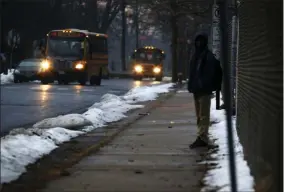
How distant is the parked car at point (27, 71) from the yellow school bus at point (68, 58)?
8.84ft

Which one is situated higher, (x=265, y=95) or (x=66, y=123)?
(x=265, y=95)

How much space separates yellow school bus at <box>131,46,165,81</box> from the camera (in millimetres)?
53969

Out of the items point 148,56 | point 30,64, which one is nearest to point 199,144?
point 30,64

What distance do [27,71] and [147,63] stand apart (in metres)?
15.5

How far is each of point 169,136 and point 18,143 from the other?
3547mm

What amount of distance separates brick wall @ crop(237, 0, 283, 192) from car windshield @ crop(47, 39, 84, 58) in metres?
30.4

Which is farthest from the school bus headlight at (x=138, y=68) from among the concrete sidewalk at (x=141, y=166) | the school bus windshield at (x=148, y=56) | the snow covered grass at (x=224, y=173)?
the snow covered grass at (x=224, y=173)

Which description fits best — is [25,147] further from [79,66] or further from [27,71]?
[27,71]

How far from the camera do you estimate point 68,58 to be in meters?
37.5

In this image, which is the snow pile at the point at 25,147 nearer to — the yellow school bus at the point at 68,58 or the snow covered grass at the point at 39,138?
the snow covered grass at the point at 39,138

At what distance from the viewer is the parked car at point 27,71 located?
4103cm

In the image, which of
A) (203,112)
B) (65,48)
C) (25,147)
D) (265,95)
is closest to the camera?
(265,95)

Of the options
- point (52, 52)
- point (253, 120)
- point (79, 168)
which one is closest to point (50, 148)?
point (79, 168)

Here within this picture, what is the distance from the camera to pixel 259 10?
655cm
